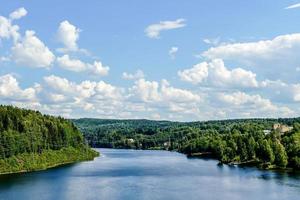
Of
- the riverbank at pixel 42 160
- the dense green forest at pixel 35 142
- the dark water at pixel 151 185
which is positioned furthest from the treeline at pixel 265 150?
the dense green forest at pixel 35 142

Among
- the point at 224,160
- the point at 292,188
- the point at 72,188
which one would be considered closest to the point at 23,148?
the point at 72,188

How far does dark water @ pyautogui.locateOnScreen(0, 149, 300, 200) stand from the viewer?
75375 millimetres

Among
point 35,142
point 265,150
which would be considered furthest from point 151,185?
point 35,142

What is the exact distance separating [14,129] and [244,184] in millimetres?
61292

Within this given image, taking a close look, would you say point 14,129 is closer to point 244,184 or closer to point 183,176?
point 183,176

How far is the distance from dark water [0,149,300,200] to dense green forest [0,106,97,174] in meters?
7.71

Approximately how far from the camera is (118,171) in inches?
4587

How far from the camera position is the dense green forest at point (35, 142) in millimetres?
112312

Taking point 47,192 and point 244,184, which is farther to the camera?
point 244,184

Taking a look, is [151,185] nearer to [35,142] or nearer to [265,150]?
[265,150]

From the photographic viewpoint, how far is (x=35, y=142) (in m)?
126

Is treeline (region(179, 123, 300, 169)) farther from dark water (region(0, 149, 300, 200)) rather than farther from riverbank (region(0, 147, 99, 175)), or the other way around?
riverbank (region(0, 147, 99, 175))

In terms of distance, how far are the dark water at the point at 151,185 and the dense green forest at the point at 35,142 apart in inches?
304

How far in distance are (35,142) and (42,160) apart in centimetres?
517
